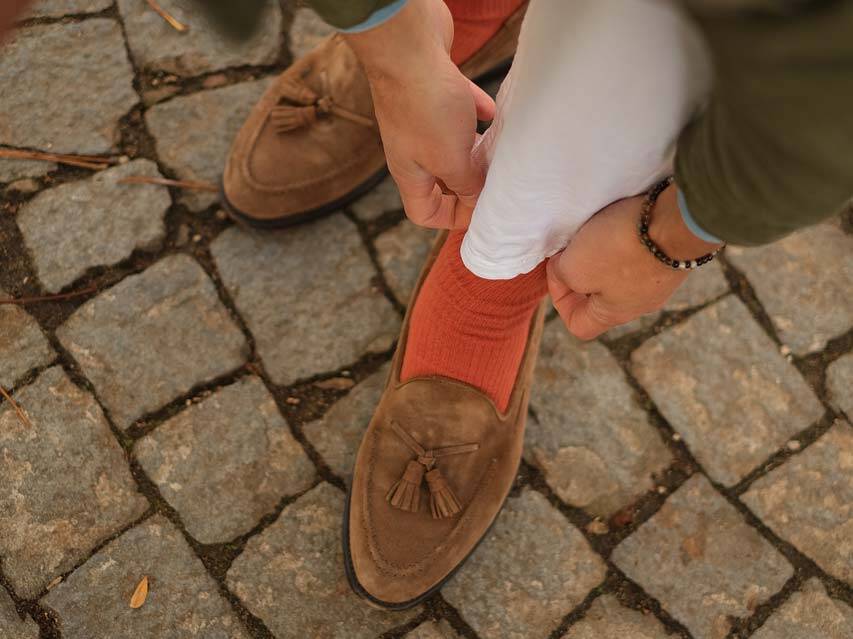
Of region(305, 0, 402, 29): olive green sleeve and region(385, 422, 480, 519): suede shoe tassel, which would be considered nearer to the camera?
region(305, 0, 402, 29): olive green sleeve

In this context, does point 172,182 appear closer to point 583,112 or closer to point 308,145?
point 308,145

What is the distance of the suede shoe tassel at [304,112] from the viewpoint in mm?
1580

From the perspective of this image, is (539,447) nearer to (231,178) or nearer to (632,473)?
(632,473)

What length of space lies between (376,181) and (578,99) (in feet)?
3.03

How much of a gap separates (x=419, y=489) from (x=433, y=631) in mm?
285

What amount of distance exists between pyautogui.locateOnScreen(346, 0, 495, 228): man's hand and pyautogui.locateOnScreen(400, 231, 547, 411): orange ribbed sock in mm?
264

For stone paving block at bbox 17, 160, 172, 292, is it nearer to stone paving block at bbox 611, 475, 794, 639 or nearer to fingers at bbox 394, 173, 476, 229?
fingers at bbox 394, 173, 476, 229

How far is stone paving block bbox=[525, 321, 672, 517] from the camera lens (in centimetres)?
152

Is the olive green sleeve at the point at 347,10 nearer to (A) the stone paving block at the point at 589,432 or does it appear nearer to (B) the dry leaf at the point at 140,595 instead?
(A) the stone paving block at the point at 589,432

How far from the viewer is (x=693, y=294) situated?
1.69 metres

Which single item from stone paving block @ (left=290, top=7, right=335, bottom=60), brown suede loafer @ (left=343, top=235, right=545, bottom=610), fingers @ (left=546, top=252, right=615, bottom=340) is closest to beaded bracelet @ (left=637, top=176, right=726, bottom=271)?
fingers @ (left=546, top=252, right=615, bottom=340)

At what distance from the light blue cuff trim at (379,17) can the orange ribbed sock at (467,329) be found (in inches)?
21.6

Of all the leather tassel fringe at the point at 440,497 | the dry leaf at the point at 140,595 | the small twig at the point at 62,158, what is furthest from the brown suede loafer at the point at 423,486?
the small twig at the point at 62,158

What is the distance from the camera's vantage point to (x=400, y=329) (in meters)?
1.62
